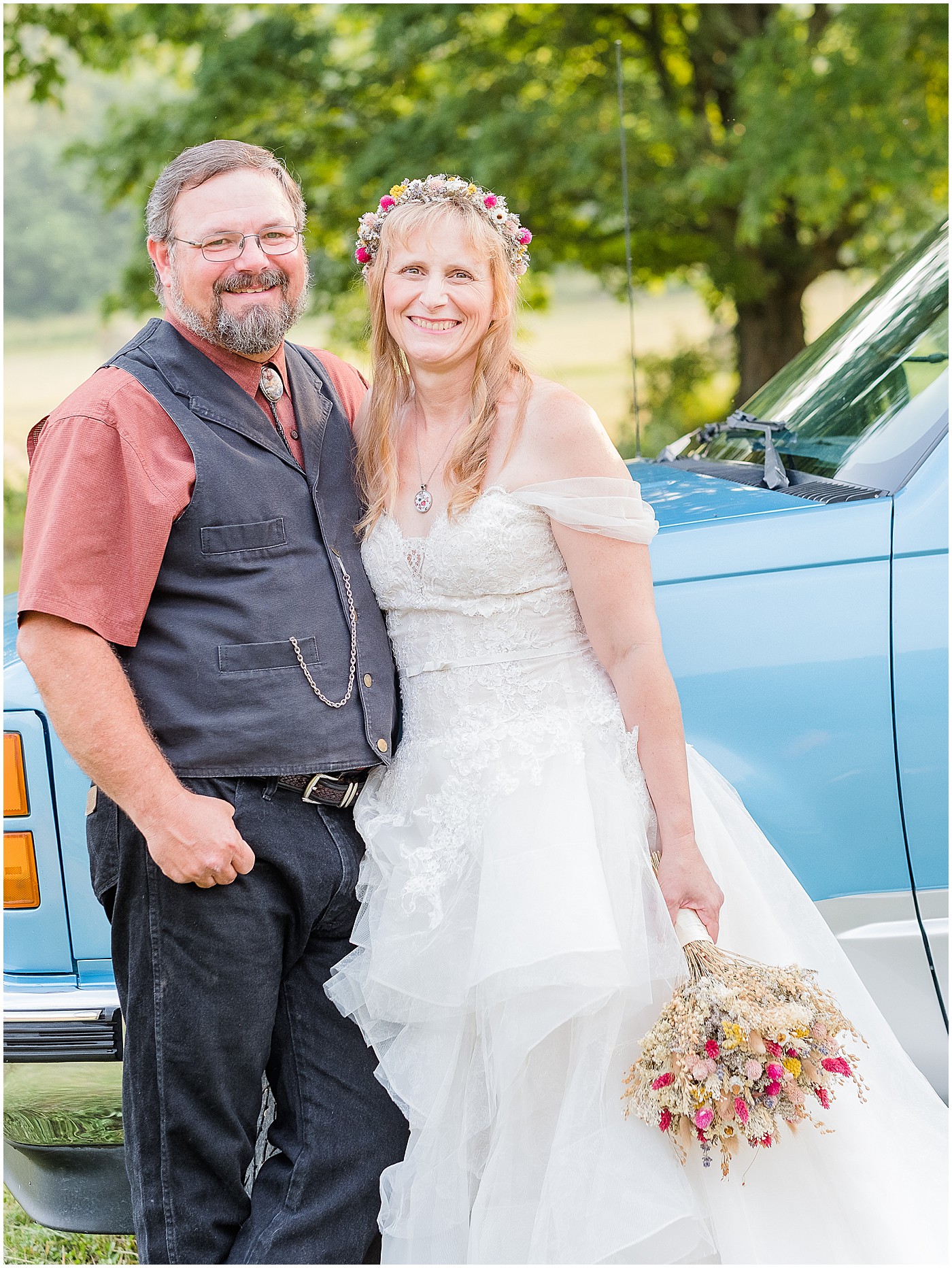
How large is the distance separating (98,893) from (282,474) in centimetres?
80

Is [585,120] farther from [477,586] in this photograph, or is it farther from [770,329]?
[477,586]

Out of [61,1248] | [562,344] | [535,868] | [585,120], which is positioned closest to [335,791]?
[535,868]

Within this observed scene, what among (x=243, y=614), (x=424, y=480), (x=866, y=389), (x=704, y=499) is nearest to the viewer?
(x=243, y=614)

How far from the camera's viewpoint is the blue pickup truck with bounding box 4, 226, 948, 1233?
7.47 feet

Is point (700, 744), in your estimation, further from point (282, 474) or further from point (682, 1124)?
point (282, 474)

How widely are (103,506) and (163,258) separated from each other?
57 centimetres

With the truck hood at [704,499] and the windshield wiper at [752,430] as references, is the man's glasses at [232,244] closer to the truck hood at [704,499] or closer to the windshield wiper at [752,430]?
the truck hood at [704,499]

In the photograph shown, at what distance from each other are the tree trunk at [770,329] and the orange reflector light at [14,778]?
7226 millimetres

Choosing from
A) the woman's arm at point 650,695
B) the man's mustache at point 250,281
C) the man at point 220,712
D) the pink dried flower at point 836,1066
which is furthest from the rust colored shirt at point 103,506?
the pink dried flower at point 836,1066

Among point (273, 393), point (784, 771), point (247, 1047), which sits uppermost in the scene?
point (273, 393)

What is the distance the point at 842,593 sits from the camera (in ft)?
7.51

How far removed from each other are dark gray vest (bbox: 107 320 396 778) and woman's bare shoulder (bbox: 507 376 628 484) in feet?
1.25

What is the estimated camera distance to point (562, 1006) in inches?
79.1

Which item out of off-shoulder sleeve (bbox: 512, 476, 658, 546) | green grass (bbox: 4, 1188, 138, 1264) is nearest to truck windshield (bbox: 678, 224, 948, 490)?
off-shoulder sleeve (bbox: 512, 476, 658, 546)
